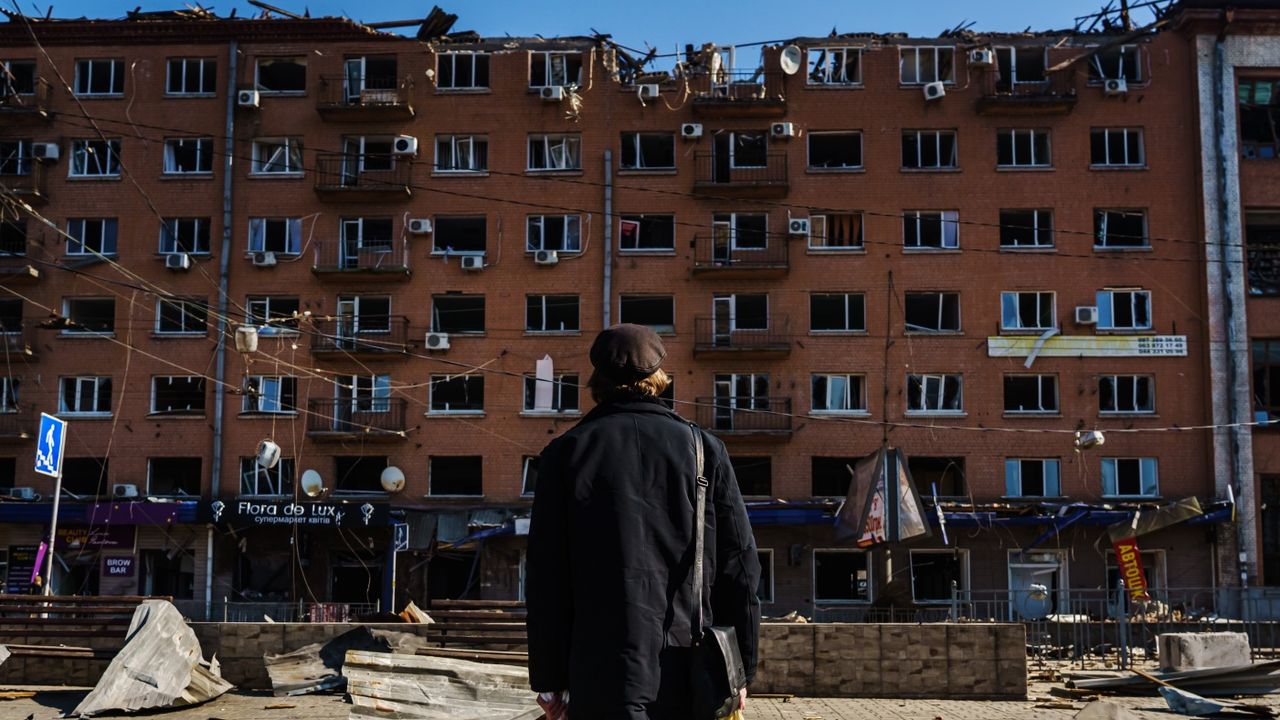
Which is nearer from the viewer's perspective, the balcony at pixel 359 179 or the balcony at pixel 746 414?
the balcony at pixel 746 414

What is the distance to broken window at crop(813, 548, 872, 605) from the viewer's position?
40131 mm

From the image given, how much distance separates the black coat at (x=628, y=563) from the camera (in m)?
4.10

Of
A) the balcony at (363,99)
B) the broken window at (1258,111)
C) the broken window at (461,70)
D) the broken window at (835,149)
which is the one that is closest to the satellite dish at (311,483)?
the balcony at (363,99)

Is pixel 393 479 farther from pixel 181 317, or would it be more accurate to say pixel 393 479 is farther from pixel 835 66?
pixel 835 66

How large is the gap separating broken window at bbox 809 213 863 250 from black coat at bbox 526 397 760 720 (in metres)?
38.6

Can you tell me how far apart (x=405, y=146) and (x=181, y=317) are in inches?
380

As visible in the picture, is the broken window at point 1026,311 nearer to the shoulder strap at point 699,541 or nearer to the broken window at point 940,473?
the broken window at point 940,473

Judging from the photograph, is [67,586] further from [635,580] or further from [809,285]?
[635,580]

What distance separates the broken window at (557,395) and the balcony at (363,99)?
1016 centimetres

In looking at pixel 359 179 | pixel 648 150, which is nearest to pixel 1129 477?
pixel 648 150

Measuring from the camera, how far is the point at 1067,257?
137 feet

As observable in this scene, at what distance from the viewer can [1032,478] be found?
40875 millimetres

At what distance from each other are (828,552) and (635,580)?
37003 millimetres

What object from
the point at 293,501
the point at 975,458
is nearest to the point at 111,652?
the point at 293,501
